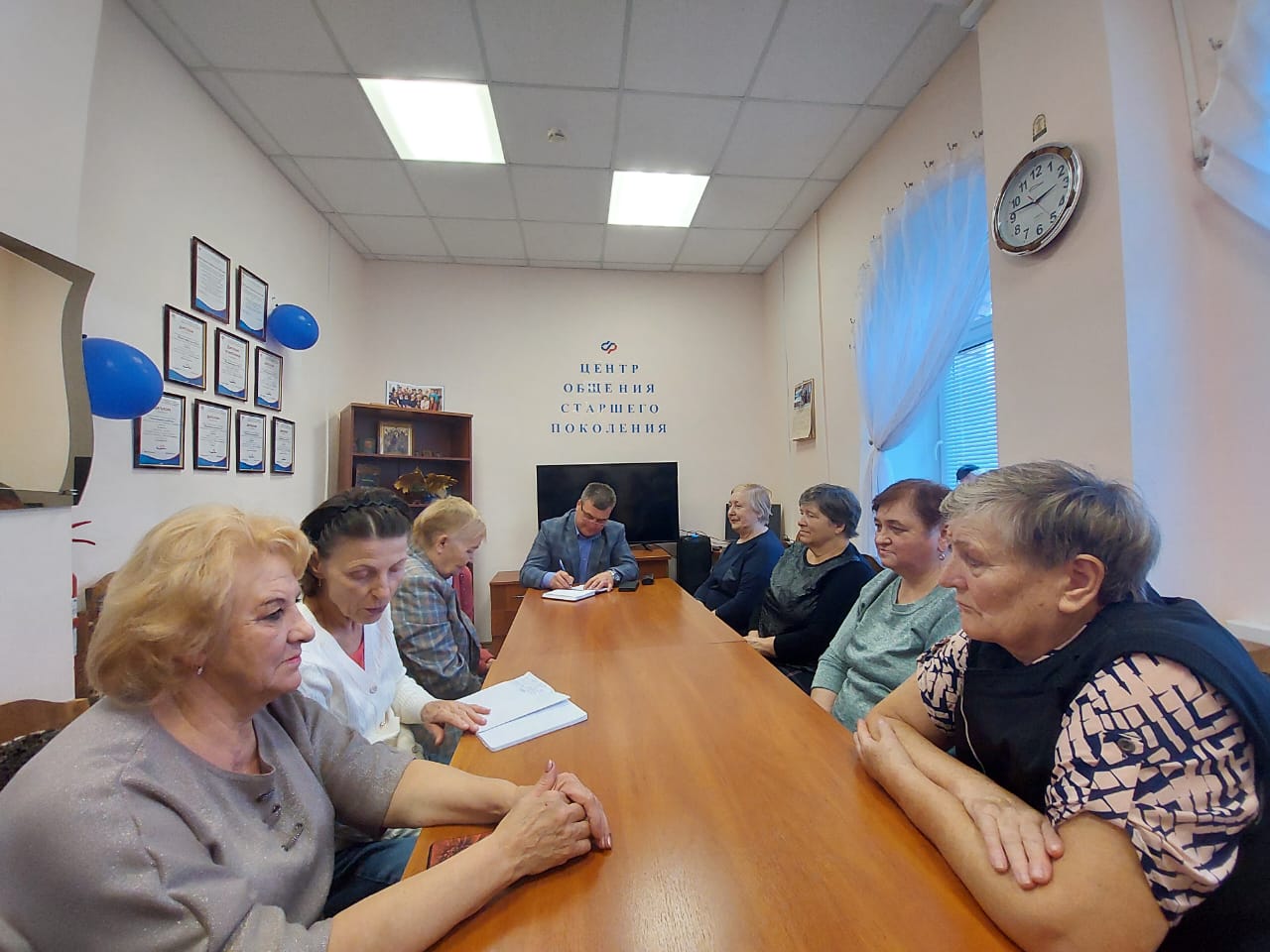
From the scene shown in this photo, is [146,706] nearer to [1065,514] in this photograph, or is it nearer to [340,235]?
[1065,514]

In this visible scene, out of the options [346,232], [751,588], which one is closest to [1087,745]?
[751,588]

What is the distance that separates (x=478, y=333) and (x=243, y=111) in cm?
205

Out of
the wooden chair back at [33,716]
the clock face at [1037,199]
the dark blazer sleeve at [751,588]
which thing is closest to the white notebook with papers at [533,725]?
the wooden chair back at [33,716]

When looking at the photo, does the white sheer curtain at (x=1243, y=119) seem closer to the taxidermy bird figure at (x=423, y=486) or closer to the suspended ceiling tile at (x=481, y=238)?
the suspended ceiling tile at (x=481, y=238)

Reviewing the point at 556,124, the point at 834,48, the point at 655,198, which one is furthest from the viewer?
the point at 655,198

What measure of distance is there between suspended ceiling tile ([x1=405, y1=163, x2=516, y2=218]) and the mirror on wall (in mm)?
2023

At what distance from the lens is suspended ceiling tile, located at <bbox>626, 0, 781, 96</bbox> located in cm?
213

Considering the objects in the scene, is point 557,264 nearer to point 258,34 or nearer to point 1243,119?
point 258,34

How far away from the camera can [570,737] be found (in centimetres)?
121

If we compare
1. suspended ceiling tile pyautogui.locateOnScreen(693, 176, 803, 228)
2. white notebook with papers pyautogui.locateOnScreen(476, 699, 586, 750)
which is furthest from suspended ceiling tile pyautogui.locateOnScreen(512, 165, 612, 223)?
white notebook with papers pyautogui.locateOnScreen(476, 699, 586, 750)

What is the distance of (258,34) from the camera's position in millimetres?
2229

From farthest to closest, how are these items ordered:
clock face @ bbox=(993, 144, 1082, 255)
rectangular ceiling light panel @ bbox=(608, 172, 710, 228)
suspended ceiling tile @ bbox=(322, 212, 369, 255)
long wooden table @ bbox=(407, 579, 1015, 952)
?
suspended ceiling tile @ bbox=(322, 212, 369, 255) → rectangular ceiling light panel @ bbox=(608, 172, 710, 228) → clock face @ bbox=(993, 144, 1082, 255) → long wooden table @ bbox=(407, 579, 1015, 952)

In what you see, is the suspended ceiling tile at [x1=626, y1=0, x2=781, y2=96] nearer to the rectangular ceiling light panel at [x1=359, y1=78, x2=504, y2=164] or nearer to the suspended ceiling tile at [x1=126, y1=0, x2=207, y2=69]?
the rectangular ceiling light panel at [x1=359, y1=78, x2=504, y2=164]

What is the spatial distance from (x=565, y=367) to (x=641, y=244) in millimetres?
1176
